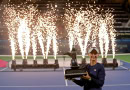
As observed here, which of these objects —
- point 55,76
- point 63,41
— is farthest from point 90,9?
point 55,76

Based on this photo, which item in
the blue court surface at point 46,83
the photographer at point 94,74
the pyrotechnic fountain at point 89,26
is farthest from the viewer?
the pyrotechnic fountain at point 89,26

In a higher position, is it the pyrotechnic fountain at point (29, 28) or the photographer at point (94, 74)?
the pyrotechnic fountain at point (29, 28)

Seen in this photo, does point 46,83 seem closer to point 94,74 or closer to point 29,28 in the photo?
point 94,74

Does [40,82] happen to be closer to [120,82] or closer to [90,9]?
[120,82]

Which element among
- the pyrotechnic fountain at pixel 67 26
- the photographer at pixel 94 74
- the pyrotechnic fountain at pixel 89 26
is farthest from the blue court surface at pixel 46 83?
the pyrotechnic fountain at pixel 89 26

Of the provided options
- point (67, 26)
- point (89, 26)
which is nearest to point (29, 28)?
point (67, 26)

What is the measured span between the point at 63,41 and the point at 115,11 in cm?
1830

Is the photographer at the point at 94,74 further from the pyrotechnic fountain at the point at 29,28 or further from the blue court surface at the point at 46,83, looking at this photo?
the pyrotechnic fountain at the point at 29,28

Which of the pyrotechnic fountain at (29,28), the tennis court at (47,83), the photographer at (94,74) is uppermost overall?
the pyrotechnic fountain at (29,28)

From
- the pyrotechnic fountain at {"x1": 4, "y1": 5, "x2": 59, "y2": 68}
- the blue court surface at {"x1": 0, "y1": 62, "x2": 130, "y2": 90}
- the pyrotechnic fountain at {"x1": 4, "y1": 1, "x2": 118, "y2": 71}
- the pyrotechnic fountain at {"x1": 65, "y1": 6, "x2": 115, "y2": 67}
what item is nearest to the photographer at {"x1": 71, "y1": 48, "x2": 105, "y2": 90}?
the blue court surface at {"x1": 0, "y1": 62, "x2": 130, "y2": 90}

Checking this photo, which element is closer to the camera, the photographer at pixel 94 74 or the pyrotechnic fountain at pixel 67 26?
the photographer at pixel 94 74

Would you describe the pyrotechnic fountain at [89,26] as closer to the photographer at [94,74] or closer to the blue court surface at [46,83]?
the blue court surface at [46,83]

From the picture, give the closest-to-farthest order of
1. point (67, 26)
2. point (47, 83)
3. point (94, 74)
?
1. point (94, 74)
2. point (47, 83)
3. point (67, 26)

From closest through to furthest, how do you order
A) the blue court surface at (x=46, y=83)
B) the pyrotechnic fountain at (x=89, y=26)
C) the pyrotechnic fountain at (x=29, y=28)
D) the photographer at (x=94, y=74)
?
the photographer at (x=94, y=74) → the blue court surface at (x=46, y=83) → the pyrotechnic fountain at (x=29, y=28) → the pyrotechnic fountain at (x=89, y=26)
